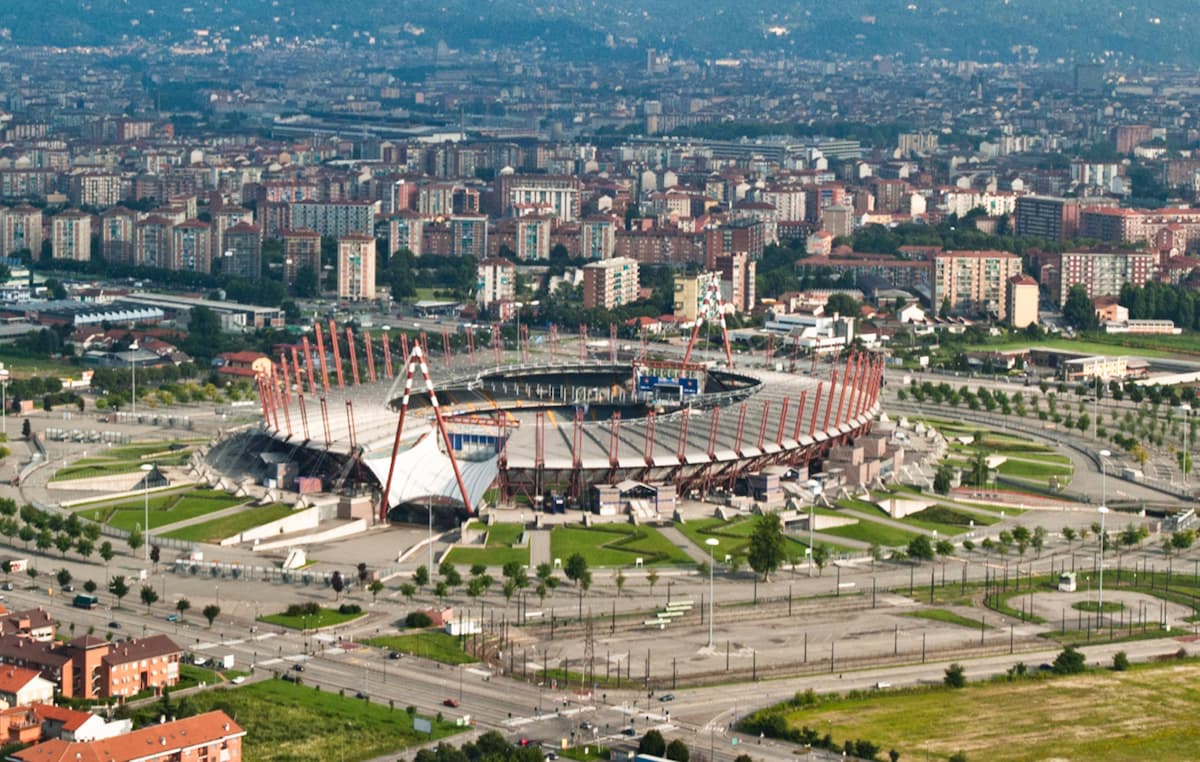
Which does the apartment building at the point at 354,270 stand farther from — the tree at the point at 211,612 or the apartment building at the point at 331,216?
the tree at the point at 211,612

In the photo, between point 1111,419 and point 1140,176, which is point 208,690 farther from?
point 1140,176

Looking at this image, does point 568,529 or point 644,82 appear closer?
point 568,529

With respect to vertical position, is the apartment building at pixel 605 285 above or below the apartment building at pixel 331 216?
below

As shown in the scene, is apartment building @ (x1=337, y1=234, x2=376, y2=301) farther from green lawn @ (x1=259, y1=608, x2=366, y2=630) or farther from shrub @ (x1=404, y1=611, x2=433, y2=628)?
shrub @ (x1=404, y1=611, x2=433, y2=628)

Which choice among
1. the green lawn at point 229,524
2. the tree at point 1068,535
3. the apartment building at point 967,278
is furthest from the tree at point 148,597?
the apartment building at point 967,278

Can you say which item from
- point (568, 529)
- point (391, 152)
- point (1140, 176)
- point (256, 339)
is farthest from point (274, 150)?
point (568, 529)

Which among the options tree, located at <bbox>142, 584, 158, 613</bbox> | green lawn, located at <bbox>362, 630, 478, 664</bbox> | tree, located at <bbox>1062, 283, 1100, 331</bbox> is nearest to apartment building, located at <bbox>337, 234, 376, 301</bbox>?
tree, located at <bbox>1062, 283, 1100, 331</bbox>

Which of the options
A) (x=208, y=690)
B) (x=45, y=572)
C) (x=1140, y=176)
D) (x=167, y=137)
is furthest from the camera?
(x=167, y=137)
